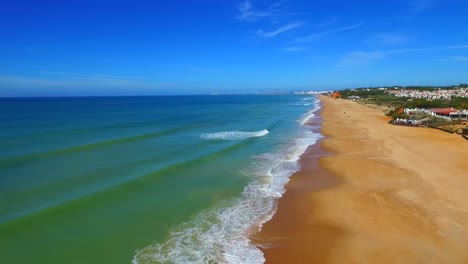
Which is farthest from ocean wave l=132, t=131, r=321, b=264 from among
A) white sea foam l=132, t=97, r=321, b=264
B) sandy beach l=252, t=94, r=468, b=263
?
sandy beach l=252, t=94, r=468, b=263

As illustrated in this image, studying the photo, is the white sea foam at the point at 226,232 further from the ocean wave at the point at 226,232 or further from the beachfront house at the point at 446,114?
the beachfront house at the point at 446,114

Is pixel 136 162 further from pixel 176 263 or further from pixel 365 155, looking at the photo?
pixel 365 155

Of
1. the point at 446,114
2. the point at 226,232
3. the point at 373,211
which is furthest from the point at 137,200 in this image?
the point at 446,114

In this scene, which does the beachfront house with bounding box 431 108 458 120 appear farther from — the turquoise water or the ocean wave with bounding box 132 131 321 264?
the ocean wave with bounding box 132 131 321 264

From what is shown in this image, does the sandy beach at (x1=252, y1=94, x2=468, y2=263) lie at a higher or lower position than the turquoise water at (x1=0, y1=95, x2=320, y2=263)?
lower

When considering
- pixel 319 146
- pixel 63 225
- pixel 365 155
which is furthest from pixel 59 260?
pixel 319 146

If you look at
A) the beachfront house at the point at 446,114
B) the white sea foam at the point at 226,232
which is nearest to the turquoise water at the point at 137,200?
the white sea foam at the point at 226,232

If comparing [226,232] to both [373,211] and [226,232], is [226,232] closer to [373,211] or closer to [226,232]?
[226,232]
